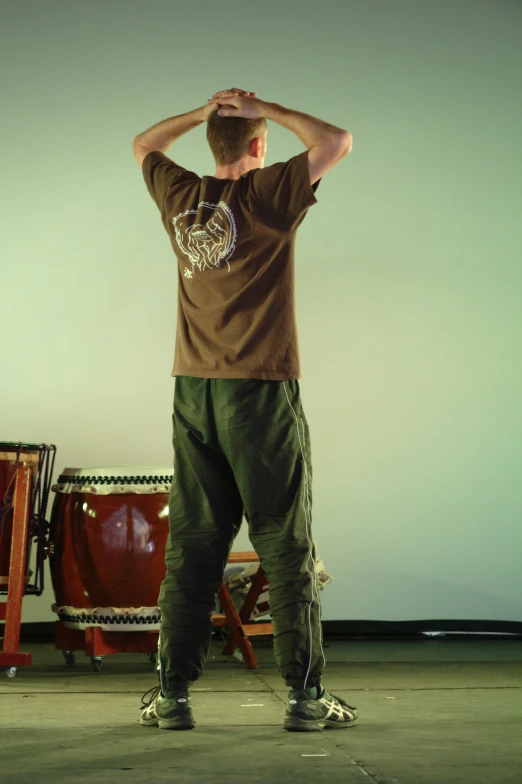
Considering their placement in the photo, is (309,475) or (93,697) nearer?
(309,475)

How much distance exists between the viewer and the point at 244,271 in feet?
7.93

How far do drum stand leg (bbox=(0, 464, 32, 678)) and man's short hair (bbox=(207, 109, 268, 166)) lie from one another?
4.82 ft

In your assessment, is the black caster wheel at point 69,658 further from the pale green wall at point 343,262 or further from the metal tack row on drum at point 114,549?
the pale green wall at point 343,262

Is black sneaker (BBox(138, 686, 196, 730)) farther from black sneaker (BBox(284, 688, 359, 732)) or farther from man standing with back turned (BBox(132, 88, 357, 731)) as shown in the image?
black sneaker (BBox(284, 688, 359, 732))

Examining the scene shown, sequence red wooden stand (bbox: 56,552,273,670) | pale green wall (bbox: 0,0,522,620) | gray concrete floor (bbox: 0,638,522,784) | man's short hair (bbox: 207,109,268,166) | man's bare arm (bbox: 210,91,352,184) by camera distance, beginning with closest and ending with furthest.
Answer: gray concrete floor (bbox: 0,638,522,784) < man's bare arm (bbox: 210,91,352,184) < man's short hair (bbox: 207,109,268,166) < red wooden stand (bbox: 56,552,273,670) < pale green wall (bbox: 0,0,522,620)

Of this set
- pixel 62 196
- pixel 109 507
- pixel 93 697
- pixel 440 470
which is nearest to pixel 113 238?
pixel 62 196

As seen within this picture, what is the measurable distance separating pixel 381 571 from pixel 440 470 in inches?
20.9

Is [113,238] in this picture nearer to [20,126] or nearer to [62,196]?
[62,196]

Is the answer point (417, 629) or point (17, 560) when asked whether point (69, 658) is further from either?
point (417, 629)

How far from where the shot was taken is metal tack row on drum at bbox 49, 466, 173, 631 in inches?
138

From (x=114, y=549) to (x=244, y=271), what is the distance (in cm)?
147

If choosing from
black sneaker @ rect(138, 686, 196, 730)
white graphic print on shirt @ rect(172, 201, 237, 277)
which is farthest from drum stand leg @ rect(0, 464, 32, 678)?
white graphic print on shirt @ rect(172, 201, 237, 277)

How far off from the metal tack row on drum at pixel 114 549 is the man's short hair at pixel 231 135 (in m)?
1.42

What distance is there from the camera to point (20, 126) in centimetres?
443
